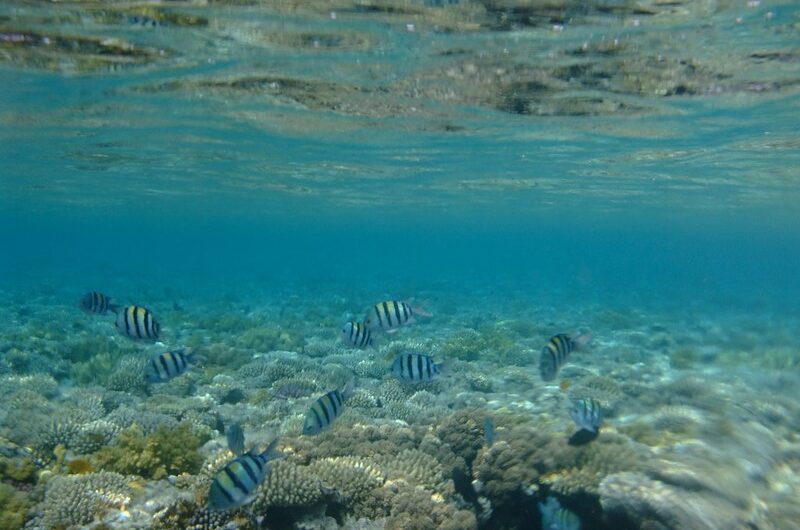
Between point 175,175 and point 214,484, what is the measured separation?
3215 cm

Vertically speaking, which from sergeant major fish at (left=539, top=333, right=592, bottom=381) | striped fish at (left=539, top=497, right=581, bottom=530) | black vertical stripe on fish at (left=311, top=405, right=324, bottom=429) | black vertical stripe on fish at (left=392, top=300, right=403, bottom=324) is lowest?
striped fish at (left=539, top=497, right=581, bottom=530)

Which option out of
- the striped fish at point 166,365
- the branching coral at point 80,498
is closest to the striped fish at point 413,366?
the striped fish at point 166,365

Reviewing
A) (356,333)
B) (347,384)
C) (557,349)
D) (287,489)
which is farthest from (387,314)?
(287,489)

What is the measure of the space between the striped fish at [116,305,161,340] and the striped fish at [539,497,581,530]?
5494 millimetres

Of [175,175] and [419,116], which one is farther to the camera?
[175,175]

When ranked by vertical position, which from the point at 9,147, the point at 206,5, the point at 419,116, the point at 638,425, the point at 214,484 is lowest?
the point at 638,425

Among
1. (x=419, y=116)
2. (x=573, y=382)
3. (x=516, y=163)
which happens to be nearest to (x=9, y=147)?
(x=419, y=116)

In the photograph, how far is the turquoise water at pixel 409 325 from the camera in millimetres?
6547

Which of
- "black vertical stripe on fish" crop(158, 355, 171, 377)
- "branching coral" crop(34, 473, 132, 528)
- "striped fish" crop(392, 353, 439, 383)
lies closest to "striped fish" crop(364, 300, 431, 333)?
"striped fish" crop(392, 353, 439, 383)

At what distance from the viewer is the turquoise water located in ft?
21.5

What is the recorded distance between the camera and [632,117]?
58.6 ft

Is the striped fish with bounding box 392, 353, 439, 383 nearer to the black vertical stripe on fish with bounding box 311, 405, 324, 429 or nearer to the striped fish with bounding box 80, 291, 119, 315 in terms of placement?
the black vertical stripe on fish with bounding box 311, 405, 324, 429

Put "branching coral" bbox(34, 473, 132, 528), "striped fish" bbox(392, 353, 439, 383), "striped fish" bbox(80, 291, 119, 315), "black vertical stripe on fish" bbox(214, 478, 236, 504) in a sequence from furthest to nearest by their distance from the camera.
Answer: "striped fish" bbox(80, 291, 119, 315) < "striped fish" bbox(392, 353, 439, 383) < "branching coral" bbox(34, 473, 132, 528) < "black vertical stripe on fish" bbox(214, 478, 236, 504)

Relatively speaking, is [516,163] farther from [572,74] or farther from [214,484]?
[214,484]
